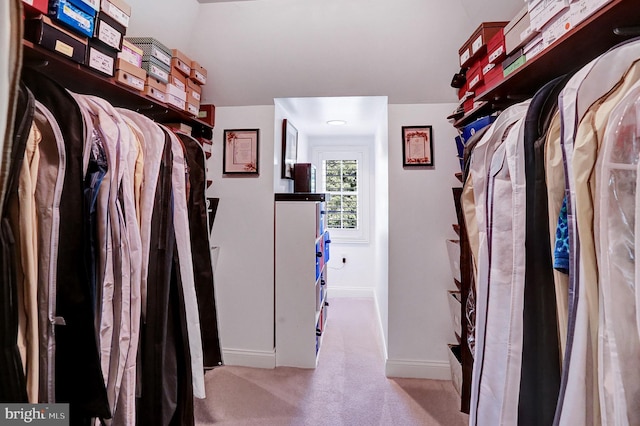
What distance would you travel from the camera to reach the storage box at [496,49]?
3.71 ft

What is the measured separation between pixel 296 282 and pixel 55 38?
5.61 feet

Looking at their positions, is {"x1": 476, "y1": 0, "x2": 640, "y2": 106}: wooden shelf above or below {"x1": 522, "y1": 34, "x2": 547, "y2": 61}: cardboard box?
below

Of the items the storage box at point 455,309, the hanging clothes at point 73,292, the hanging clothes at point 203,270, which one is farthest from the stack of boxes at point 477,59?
the hanging clothes at point 73,292

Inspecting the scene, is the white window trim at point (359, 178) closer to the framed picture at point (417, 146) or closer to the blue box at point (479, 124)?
the framed picture at point (417, 146)

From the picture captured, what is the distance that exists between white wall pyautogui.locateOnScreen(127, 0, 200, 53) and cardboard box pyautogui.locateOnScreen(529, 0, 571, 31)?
1.80 m

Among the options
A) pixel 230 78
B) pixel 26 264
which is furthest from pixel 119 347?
pixel 230 78

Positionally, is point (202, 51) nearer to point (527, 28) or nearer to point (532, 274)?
point (527, 28)

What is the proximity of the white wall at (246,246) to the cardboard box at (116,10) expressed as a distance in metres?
0.92

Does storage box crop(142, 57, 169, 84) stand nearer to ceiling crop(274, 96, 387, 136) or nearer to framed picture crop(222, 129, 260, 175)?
framed picture crop(222, 129, 260, 175)

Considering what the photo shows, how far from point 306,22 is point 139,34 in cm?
97

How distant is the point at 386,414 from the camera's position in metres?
1.54

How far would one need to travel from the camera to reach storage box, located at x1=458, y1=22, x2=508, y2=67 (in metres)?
1.26

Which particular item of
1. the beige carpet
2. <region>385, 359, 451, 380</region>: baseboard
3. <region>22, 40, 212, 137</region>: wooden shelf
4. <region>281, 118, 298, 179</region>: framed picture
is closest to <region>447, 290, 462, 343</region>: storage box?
<region>385, 359, 451, 380</region>: baseboard

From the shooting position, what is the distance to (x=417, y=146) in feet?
6.16
